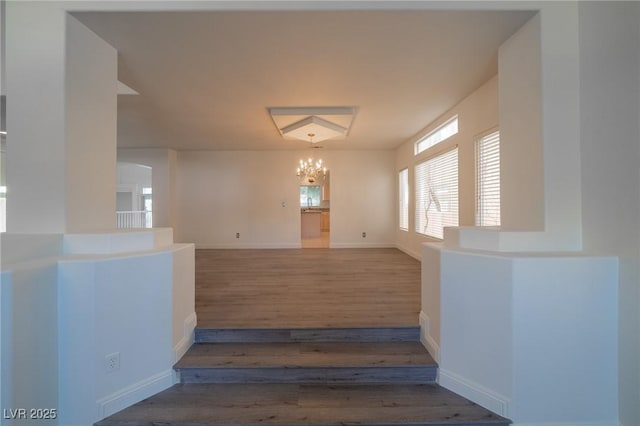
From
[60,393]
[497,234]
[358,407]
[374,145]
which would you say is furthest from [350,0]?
[374,145]

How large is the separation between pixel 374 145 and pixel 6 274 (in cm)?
644

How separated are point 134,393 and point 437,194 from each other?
4.78 meters

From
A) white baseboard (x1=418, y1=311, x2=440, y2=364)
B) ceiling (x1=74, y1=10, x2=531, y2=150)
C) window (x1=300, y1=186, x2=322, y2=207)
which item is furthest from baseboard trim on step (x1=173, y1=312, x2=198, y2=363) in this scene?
window (x1=300, y1=186, x2=322, y2=207)

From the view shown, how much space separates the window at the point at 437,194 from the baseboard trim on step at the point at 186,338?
3.79 metres

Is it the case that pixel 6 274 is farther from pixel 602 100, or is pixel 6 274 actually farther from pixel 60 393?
pixel 602 100

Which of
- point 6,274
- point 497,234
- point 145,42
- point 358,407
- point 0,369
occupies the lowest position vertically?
point 358,407

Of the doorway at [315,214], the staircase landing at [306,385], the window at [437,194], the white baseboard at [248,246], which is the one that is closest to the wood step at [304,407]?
the staircase landing at [306,385]

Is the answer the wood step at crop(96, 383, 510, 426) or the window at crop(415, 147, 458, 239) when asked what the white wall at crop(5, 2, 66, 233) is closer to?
the wood step at crop(96, 383, 510, 426)

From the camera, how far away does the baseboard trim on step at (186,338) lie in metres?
2.19

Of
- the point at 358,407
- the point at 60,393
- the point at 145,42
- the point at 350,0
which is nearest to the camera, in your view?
the point at 60,393

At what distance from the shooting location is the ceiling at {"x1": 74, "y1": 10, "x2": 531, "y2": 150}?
2.16 metres

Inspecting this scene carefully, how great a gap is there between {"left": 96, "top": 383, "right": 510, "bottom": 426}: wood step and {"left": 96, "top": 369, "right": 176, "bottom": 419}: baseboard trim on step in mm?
41

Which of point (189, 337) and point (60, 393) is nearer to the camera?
point (60, 393)

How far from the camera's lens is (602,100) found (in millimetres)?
1828
